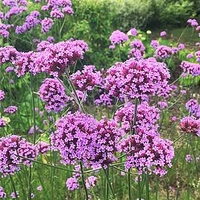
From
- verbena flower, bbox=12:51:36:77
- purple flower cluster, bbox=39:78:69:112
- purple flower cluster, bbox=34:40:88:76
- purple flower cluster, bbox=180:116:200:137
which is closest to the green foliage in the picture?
verbena flower, bbox=12:51:36:77

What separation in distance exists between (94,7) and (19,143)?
5.63 metres

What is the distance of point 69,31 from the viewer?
7.48m

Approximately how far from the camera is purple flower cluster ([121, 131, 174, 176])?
2.11 meters

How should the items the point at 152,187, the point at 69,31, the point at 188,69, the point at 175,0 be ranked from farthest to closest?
the point at 175,0 < the point at 69,31 < the point at 152,187 < the point at 188,69

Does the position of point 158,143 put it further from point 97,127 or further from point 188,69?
point 188,69

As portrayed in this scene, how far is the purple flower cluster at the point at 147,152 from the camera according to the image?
6.93ft

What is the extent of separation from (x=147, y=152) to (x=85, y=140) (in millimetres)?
275

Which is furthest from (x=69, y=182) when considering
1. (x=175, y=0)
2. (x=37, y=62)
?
(x=175, y=0)

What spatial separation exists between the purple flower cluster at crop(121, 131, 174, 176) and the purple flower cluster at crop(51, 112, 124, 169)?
0.26 ft

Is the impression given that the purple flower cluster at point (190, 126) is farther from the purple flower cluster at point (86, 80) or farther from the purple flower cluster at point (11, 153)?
the purple flower cluster at point (11, 153)

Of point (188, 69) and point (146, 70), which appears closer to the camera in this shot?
point (146, 70)

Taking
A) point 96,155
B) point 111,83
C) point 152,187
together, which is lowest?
point 152,187

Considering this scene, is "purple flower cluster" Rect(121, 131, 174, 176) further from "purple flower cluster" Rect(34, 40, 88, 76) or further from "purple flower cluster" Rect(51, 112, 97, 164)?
"purple flower cluster" Rect(34, 40, 88, 76)

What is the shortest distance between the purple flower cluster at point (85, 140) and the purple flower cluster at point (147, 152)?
81mm
